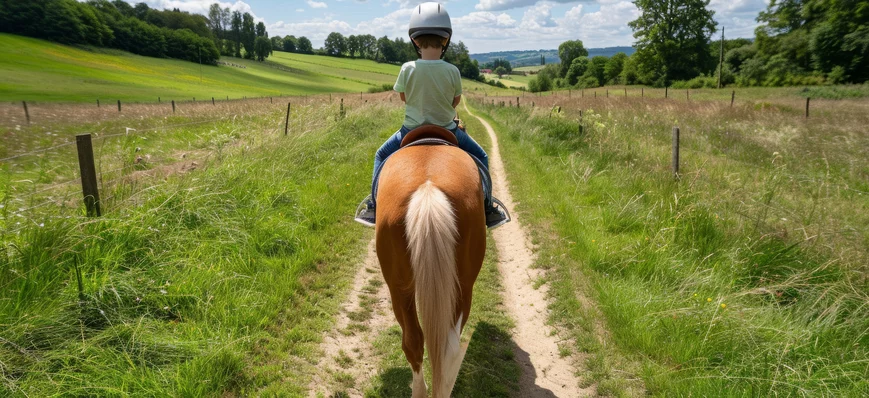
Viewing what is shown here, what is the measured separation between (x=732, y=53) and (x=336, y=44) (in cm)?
9189

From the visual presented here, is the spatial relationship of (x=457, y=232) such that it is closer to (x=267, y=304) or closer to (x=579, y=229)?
(x=267, y=304)

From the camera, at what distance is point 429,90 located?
356cm

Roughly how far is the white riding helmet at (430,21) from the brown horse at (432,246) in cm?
116

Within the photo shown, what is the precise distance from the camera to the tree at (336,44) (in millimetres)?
115125

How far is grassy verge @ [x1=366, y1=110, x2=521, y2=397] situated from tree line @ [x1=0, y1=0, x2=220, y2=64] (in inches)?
2292

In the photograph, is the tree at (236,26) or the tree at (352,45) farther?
the tree at (352,45)

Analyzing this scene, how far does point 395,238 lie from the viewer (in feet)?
8.12

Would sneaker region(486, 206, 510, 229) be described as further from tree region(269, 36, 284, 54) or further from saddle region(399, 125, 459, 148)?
tree region(269, 36, 284, 54)

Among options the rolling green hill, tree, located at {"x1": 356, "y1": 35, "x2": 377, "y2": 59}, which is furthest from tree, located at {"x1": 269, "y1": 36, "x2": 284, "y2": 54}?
the rolling green hill

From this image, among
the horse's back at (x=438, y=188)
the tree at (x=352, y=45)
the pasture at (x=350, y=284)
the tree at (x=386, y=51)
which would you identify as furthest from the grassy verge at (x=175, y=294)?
the tree at (x=352, y=45)

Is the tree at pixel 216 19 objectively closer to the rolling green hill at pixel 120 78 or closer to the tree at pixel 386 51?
the rolling green hill at pixel 120 78

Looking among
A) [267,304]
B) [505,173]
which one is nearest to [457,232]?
[267,304]

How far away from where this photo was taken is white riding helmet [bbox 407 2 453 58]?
348 cm

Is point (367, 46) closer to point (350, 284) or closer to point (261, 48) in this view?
point (261, 48)
